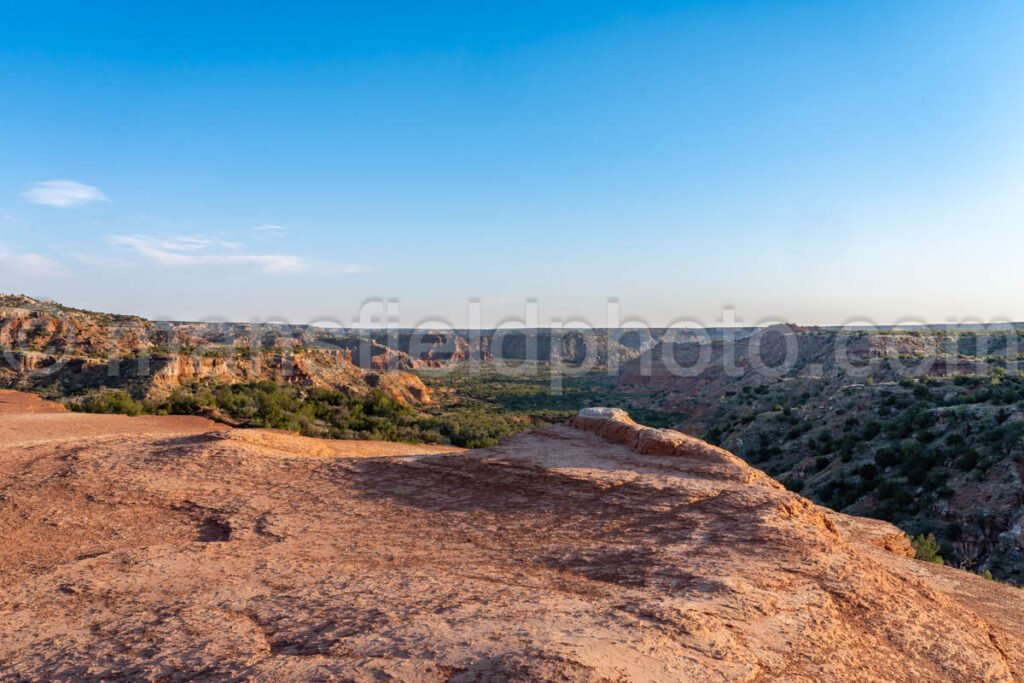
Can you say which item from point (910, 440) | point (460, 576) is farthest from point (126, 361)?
point (910, 440)

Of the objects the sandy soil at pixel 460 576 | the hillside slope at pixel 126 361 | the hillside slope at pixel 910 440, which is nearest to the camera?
the sandy soil at pixel 460 576

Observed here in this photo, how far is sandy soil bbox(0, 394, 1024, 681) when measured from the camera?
4.18 m

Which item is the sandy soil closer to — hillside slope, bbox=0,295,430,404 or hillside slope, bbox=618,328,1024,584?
hillside slope, bbox=618,328,1024,584

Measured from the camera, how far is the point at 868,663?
181 inches

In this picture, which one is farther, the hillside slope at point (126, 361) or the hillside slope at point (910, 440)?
the hillside slope at point (126, 361)

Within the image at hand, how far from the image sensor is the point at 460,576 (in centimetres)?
572

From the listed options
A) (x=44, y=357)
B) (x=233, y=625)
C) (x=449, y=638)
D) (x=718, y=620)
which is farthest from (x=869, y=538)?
(x=44, y=357)

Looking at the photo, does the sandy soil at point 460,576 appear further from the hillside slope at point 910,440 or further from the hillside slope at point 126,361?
the hillside slope at point 126,361

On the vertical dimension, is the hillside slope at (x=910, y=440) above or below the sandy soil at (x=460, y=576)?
below

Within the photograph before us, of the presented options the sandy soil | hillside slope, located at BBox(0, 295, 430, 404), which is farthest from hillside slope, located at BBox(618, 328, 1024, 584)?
hillside slope, located at BBox(0, 295, 430, 404)

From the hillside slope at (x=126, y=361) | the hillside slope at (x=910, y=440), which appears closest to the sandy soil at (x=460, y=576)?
the hillside slope at (x=910, y=440)

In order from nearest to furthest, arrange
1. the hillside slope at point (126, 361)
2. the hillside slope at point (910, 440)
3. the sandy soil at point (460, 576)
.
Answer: the sandy soil at point (460, 576) < the hillside slope at point (910, 440) < the hillside slope at point (126, 361)

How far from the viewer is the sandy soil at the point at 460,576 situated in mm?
4184

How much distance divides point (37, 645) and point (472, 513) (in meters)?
4.29
